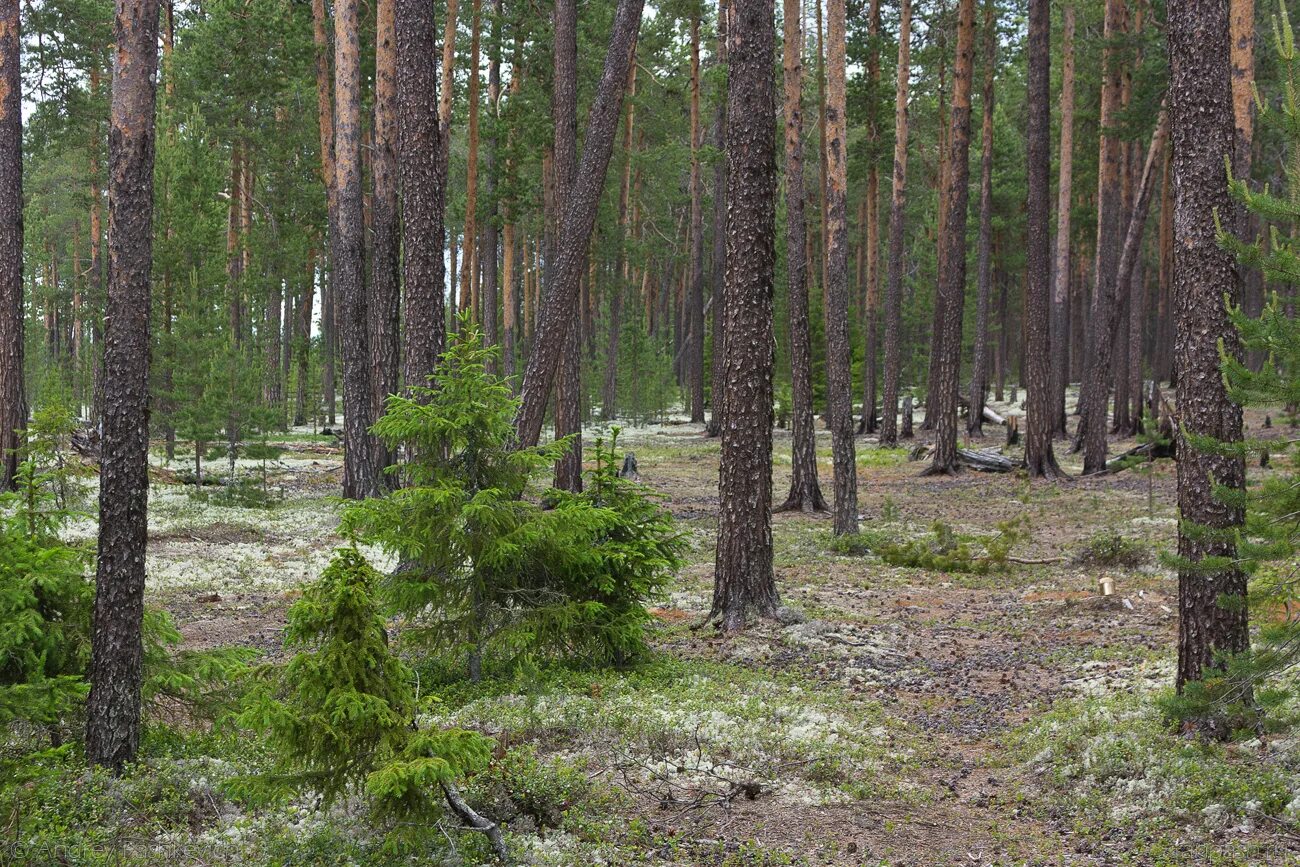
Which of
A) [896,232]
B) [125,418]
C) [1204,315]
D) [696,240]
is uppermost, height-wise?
[696,240]

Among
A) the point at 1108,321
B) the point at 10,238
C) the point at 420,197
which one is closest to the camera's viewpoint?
the point at 420,197

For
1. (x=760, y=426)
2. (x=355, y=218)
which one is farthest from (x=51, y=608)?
(x=355, y=218)

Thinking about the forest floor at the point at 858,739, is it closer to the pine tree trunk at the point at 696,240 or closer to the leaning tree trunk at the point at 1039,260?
the leaning tree trunk at the point at 1039,260

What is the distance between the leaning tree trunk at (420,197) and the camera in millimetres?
10414

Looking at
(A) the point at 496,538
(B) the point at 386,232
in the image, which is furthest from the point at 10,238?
(A) the point at 496,538

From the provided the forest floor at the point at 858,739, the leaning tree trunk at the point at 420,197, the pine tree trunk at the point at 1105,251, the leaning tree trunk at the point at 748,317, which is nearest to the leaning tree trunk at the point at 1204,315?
the forest floor at the point at 858,739

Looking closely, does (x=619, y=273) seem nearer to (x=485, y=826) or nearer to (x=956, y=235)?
(x=956, y=235)

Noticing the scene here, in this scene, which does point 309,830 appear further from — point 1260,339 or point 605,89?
point 605,89

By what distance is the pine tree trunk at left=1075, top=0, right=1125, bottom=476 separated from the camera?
22555 millimetres

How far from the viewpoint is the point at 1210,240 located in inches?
253

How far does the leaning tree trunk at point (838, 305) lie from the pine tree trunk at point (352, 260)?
7590 millimetres

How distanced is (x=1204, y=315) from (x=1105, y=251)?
20369 mm

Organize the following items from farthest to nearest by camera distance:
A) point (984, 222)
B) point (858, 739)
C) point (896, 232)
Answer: point (984, 222), point (896, 232), point (858, 739)

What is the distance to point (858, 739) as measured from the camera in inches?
281
